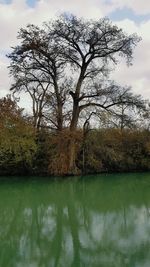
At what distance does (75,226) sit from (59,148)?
15558mm

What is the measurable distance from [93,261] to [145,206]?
23.4ft

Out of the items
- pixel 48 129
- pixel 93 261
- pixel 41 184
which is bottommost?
pixel 93 261

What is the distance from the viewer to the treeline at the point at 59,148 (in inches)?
1017

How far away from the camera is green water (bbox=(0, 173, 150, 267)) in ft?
26.3

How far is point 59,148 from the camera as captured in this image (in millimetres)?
26844

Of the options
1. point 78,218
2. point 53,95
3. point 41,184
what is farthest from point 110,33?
point 78,218

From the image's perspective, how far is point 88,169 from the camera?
93.7 ft

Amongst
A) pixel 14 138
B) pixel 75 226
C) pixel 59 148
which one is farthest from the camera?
pixel 59 148

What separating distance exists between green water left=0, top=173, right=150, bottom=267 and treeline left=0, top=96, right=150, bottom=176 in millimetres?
5244

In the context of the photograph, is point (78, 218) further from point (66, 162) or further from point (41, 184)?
point (66, 162)

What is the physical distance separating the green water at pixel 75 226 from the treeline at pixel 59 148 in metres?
5.24

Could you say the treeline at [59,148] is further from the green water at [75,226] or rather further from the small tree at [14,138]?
the green water at [75,226]

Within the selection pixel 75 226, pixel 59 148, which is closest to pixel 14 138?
pixel 59 148

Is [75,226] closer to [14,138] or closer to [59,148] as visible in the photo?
[14,138]
